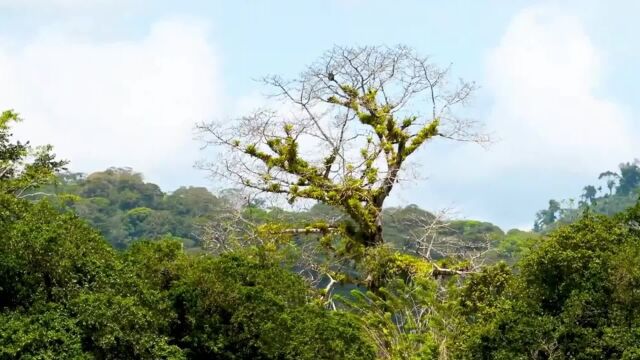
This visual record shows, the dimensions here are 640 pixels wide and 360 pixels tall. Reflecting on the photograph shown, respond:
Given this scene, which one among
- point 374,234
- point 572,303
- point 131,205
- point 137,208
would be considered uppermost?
point 131,205

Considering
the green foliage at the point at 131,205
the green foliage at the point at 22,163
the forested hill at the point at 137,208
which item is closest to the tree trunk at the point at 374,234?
the green foliage at the point at 22,163

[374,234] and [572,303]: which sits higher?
[374,234]

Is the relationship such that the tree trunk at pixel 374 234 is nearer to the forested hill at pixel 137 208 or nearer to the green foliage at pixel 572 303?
the green foliage at pixel 572 303

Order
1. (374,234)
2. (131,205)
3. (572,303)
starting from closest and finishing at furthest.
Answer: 1. (572,303)
2. (374,234)
3. (131,205)

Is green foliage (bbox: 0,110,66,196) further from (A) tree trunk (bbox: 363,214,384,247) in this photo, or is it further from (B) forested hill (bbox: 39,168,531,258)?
(B) forested hill (bbox: 39,168,531,258)

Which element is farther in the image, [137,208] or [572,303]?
[137,208]

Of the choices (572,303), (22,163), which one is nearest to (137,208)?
(22,163)

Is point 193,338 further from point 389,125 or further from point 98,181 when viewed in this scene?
point 98,181

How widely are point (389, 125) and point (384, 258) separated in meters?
3.38

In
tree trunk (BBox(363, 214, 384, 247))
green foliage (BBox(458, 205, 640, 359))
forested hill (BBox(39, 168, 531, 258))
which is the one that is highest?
forested hill (BBox(39, 168, 531, 258))

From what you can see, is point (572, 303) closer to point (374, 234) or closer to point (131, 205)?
point (374, 234)

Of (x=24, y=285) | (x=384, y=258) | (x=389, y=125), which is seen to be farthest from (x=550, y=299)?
(x=389, y=125)

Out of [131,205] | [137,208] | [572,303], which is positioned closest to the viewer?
[572,303]

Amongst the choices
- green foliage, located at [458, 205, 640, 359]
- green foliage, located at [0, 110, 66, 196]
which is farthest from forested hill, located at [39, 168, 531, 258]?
→ green foliage, located at [458, 205, 640, 359]
